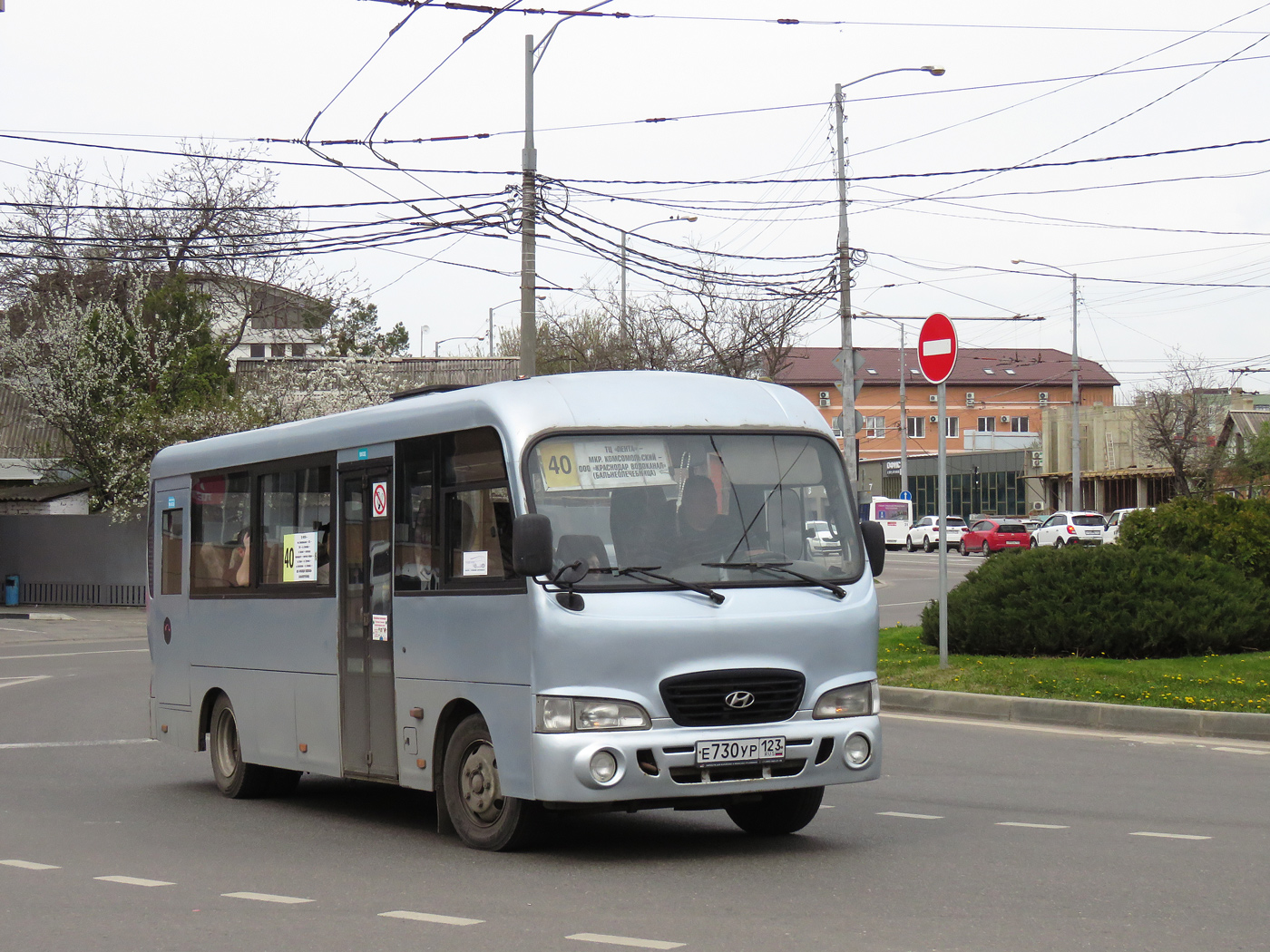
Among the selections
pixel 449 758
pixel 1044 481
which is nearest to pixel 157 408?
pixel 449 758

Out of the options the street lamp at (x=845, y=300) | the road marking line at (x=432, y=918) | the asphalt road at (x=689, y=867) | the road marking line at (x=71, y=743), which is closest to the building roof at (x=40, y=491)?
the street lamp at (x=845, y=300)

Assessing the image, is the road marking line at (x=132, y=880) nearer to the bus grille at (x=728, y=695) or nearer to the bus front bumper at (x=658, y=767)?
the bus front bumper at (x=658, y=767)

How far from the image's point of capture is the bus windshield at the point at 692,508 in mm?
8031

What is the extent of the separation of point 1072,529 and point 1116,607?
147ft

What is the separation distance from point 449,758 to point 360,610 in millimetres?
1365

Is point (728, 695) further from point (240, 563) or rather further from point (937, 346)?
point (937, 346)

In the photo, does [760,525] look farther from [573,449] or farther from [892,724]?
[892,724]

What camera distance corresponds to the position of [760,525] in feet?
27.5

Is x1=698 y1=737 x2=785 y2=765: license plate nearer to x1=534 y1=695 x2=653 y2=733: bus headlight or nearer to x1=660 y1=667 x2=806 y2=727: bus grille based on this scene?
x1=660 y1=667 x2=806 y2=727: bus grille

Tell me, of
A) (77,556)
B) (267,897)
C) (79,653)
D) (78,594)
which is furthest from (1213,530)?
(78,594)

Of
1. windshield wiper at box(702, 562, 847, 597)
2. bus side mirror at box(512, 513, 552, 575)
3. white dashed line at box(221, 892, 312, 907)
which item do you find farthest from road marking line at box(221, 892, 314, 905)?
windshield wiper at box(702, 562, 847, 597)

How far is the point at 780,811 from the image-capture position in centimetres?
870

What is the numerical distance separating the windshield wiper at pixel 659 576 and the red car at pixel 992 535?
178 ft

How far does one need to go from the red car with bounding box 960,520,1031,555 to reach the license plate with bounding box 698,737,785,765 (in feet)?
178
